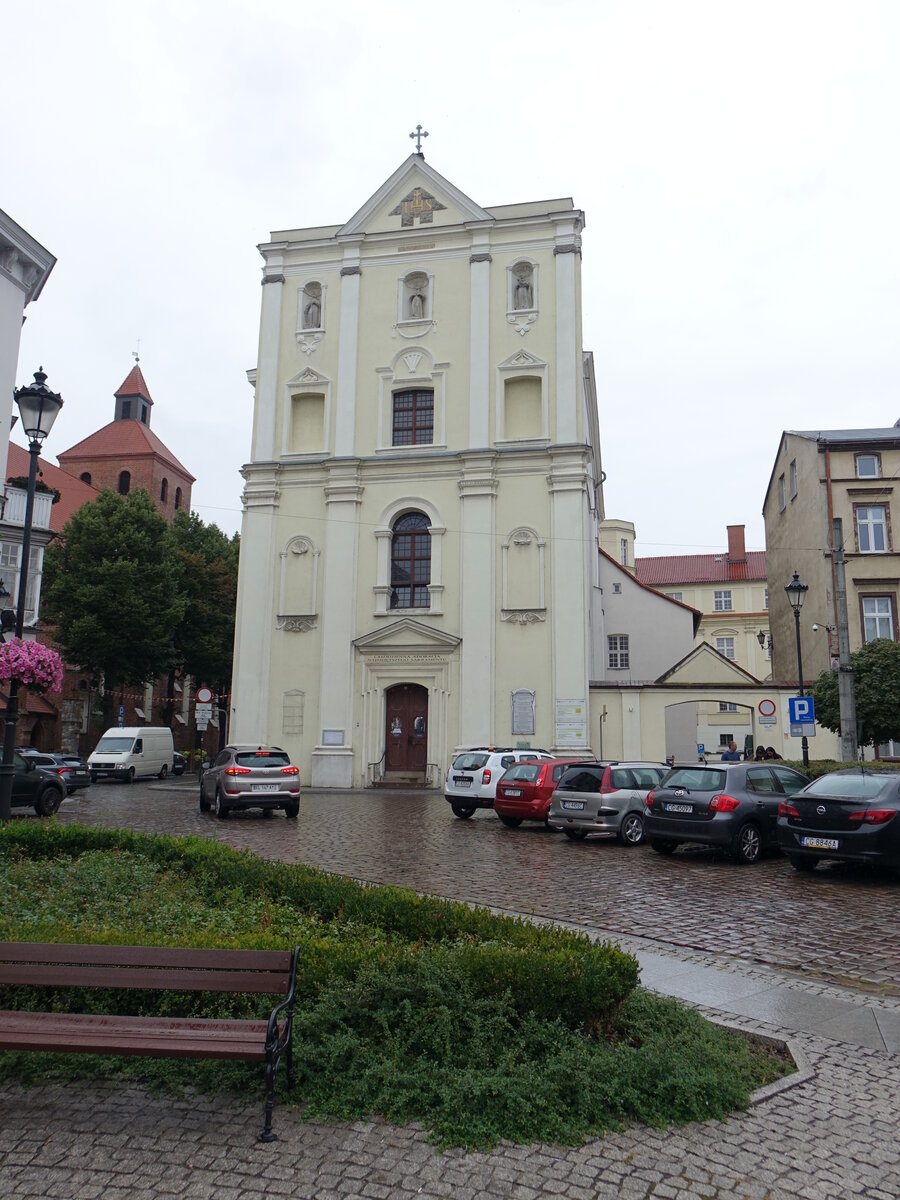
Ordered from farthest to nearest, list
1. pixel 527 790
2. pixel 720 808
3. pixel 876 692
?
pixel 876 692, pixel 527 790, pixel 720 808

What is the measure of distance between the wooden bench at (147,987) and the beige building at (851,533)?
32.1 meters

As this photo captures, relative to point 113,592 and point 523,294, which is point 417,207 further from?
point 113,592

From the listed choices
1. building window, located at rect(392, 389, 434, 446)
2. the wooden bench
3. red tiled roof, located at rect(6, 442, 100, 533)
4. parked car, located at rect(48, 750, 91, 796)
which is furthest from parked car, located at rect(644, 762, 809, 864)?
red tiled roof, located at rect(6, 442, 100, 533)

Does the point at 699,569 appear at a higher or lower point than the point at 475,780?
higher

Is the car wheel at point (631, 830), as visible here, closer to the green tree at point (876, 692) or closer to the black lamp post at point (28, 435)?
the black lamp post at point (28, 435)

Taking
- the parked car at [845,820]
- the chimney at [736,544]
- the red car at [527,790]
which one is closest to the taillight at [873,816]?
the parked car at [845,820]

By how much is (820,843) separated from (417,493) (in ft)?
82.1

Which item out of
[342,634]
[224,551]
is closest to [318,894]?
[342,634]

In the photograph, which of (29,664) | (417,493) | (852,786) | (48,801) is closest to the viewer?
(852,786)

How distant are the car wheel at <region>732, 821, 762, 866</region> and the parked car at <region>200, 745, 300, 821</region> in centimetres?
1028

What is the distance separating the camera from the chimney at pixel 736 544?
81.2 metres

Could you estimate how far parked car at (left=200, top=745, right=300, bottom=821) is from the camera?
20.6 m

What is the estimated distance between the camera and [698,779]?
14.6 metres

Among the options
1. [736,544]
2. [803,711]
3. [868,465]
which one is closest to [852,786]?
[803,711]
